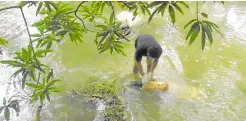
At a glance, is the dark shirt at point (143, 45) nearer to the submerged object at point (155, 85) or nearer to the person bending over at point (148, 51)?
the person bending over at point (148, 51)

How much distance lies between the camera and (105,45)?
2.01m

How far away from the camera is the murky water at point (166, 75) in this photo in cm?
514

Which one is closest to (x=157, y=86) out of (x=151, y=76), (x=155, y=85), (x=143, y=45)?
(x=155, y=85)

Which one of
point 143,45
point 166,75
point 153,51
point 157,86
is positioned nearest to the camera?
point 153,51

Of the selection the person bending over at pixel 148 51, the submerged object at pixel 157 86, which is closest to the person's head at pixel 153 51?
the person bending over at pixel 148 51

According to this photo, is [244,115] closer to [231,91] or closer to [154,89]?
[231,91]

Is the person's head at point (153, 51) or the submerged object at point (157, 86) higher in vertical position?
the person's head at point (153, 51)

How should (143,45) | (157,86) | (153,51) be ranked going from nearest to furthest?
1. (153,51)
2. (143,45)
3. (157,86)

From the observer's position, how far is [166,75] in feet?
19.6

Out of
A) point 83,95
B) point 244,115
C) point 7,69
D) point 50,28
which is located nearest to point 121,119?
point 83,95

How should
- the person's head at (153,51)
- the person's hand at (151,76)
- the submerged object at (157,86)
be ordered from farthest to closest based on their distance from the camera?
the person's hand at (151,76) → the submerged object at (157,86) → the person's head at (153,51)

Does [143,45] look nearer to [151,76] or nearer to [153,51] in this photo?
[153,51]

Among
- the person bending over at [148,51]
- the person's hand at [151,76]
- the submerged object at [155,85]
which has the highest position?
the person bending over at [148,51]

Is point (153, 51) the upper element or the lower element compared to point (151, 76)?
upper
